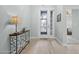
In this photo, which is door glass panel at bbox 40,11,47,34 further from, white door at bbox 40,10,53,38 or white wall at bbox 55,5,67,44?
white wall at bbox 55,5,67,44

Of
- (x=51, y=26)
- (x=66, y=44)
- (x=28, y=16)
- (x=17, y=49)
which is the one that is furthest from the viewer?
(x=28, y=16)

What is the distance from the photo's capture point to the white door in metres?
5.91

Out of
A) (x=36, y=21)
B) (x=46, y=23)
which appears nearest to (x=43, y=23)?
(x=46, y=23)

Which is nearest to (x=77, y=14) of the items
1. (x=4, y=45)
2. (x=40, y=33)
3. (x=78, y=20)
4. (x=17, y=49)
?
(x=78, y=20)

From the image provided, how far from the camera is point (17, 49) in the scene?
174 inches

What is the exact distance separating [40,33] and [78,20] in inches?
83.4

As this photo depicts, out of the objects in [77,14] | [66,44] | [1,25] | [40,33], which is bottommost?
[66,44]

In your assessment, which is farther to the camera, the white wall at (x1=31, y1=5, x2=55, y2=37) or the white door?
the white wall at (x1=31, y1=5, x2=55, y2=37)

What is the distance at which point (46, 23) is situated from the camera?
600 cm

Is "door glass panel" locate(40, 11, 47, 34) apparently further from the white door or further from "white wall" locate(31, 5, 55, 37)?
"white wall" locate(31, 5, 55, 37)

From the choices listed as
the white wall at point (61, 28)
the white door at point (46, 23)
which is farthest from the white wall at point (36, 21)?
the white wall at point (61, 28)

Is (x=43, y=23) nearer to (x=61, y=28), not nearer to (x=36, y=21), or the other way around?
(x=36, y=21)

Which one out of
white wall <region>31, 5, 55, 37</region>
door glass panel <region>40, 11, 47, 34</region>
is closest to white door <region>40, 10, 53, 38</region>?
door glass panel <region>40, 11, 47, 34</region>
